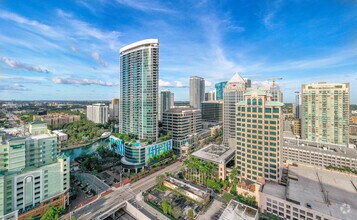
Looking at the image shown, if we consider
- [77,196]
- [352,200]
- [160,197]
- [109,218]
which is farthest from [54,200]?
[352,200]

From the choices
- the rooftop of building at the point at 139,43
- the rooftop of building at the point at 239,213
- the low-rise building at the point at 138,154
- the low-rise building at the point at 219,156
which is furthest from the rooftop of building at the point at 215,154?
the rooftop of building at the point at 139,43

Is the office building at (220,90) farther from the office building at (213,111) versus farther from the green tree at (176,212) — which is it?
the green tree at (176,212)

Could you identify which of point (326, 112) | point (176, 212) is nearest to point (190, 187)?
point (176, 212)

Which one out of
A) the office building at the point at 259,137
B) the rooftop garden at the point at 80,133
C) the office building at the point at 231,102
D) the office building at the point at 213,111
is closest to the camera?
the office building at the point at 259,137

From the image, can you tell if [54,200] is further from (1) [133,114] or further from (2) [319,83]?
(2) [319,83]

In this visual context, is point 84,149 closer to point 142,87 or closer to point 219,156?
point 142,87

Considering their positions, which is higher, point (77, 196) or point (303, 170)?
Answer: point (303, 170)
